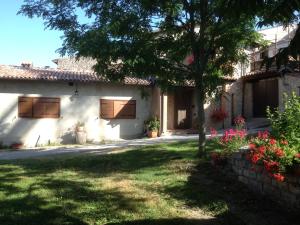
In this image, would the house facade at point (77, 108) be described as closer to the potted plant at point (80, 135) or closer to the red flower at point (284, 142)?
the potted plant at point (80, 135)

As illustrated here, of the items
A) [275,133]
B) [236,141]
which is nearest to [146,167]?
[236,141]

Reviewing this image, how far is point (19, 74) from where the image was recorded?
64.9 feet

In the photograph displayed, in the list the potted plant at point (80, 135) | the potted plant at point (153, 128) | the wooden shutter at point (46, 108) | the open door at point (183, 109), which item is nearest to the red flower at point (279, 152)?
the potted plant at point (80, 135)

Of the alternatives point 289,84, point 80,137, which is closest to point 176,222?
point 80,137

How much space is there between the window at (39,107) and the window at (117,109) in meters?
2.26

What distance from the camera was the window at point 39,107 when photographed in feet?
65.9

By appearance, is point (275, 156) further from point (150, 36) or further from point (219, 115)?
point (219, 115)

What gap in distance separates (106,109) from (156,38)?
33.7 feet

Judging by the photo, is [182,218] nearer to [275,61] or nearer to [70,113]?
[275,61]

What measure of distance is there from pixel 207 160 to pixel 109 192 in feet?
10.9

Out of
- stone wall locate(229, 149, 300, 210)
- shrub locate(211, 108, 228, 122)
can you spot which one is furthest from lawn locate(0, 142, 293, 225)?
shrub locate(211, 108, 228, 122)

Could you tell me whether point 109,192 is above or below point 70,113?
below

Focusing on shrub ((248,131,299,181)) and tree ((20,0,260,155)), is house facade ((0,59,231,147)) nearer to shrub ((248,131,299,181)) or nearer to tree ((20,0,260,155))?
tree ((20,0,260,155))

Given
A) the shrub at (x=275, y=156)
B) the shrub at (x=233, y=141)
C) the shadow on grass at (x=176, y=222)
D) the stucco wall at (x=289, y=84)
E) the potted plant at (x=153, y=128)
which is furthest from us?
the potted plant at (x=153, y=128)
